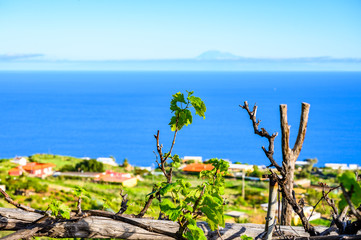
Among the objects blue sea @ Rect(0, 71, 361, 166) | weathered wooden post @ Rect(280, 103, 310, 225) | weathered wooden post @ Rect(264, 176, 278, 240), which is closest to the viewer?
weathered wooden post @ Rect(264, 176, 278, 240)

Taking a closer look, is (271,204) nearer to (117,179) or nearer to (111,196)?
(111,196)

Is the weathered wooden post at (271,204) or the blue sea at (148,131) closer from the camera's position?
the weathered wooden post at (271,204)

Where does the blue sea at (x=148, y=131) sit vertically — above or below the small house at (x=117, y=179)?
below

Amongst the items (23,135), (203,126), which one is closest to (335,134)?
(203,126)

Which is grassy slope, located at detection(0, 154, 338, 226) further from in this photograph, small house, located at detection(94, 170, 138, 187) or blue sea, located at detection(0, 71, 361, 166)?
blue sea, located at detection(0, 71, 361, 166)

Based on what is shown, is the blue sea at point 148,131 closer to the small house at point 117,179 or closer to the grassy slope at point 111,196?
the grassy slope at point 111,196

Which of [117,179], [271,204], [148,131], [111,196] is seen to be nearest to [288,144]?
[271,204]

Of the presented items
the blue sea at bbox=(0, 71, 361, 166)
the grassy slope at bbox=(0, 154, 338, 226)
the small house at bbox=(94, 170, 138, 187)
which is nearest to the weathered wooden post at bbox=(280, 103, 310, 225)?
the grassy slope at bbox=(0, 154, 338, 226)

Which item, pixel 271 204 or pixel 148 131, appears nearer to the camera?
pixel 271 204

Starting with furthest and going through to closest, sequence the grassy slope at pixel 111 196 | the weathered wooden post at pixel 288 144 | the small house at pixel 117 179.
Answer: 1. the small house at pixel 117 179
2. the grassy slope at pixel 111 196
3. the weathered wooden post at pixel 288 144

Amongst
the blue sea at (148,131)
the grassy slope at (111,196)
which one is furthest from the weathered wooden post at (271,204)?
the blue sea at (148,131)

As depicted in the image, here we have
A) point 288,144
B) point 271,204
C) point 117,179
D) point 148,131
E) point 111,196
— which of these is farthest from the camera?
point 148,131

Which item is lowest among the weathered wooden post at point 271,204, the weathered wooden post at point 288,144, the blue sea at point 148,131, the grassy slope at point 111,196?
the blue sea at point 148,131

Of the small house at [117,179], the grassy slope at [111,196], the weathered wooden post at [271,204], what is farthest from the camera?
the small house at [117,179]
